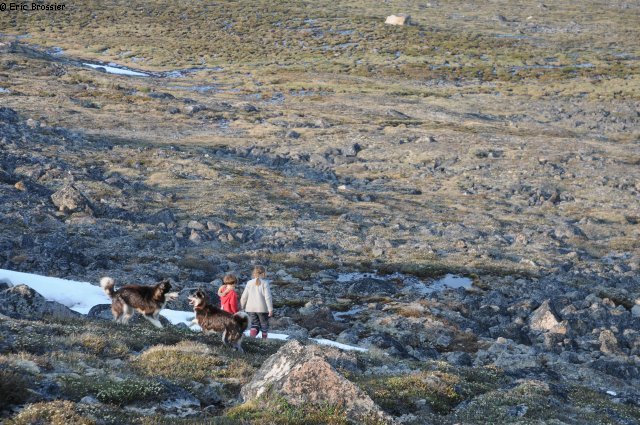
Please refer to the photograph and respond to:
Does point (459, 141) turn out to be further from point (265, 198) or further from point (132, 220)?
point (132, 220)

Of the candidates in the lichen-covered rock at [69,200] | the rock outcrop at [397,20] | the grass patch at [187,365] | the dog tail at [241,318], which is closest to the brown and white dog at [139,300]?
the dog tail at [241,318]

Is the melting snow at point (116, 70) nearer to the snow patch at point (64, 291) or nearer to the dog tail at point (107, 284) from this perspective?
the snow patch at point (64, 291)

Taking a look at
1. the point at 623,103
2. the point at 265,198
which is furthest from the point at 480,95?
the point at 265,198

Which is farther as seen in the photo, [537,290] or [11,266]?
[537,290]

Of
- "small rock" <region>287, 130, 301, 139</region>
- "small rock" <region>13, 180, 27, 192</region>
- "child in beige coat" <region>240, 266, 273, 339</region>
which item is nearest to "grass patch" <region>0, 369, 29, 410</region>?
"child in beige coat" <region>240, 266, 273, 339</region>

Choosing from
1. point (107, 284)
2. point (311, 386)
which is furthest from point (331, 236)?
point (311, 386)

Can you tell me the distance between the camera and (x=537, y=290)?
1128 inches

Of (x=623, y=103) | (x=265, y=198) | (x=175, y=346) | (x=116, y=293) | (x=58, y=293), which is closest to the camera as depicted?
(x=175, y=346)

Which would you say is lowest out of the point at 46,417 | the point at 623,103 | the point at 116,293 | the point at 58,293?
the point at 623,103

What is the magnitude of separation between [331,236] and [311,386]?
964 inches

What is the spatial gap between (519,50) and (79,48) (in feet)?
233

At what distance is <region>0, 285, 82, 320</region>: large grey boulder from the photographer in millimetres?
17156

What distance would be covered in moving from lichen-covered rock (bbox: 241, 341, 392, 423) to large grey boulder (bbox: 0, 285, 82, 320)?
8.18m

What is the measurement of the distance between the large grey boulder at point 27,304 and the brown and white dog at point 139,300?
2.00m
